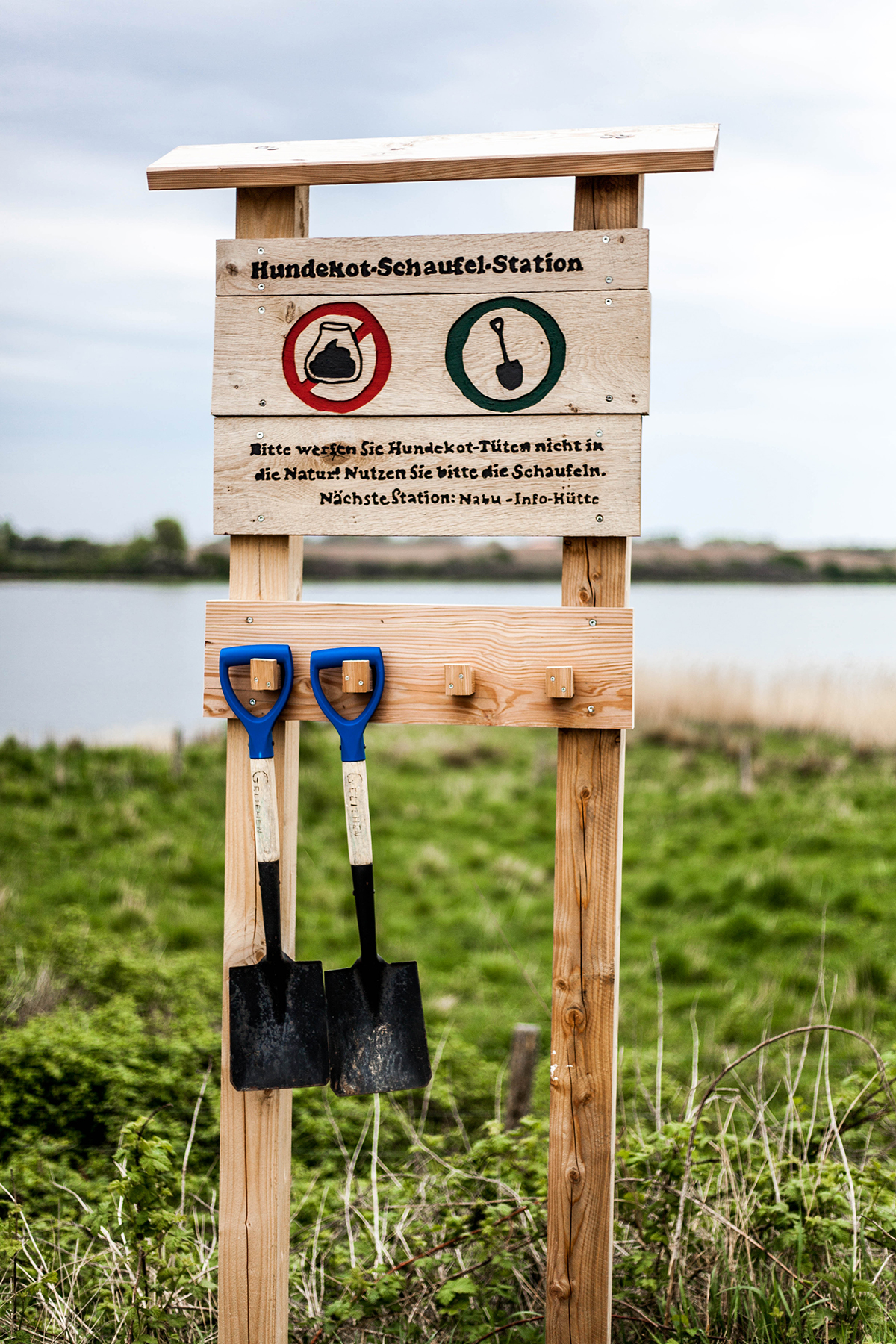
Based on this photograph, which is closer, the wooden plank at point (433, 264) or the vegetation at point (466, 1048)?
the wooden plank at point (433, 264)

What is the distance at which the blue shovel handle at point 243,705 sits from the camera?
231 centimetres

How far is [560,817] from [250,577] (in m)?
0.93

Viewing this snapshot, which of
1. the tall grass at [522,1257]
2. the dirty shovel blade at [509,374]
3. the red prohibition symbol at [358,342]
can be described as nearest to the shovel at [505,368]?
the dirty shovel blade at [509,374]

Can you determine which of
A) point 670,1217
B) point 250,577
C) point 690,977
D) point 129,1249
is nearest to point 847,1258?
point 670,1217

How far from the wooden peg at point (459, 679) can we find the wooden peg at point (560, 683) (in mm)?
172

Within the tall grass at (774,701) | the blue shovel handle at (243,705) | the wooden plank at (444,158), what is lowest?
the tall grass at (774,701)

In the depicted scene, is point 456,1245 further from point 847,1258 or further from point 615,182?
point 615,182

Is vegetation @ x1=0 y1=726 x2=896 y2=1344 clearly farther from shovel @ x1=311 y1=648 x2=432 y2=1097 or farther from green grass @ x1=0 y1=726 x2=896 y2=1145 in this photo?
shovel @ x1=311 y1=648 x2=432 y2=1097

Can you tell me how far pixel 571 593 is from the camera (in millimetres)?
2318

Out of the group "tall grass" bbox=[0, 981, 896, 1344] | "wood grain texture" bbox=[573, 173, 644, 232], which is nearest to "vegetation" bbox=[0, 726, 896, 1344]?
"tall grass" bbox=[0, 981, 896, 1344]

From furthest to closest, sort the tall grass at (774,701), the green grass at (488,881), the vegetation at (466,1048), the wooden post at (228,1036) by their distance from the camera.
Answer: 1. the tall grass at (774,701)
2. the green grass at (488,881)
3. the vegetation at (466,1048)
4. the wooden post at (228,1036)

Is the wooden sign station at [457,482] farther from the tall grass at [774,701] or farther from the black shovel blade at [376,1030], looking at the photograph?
the tall grass at [774,701]

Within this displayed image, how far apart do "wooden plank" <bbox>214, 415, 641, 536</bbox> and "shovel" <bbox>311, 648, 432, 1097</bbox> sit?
353mm

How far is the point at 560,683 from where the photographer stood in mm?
2262
